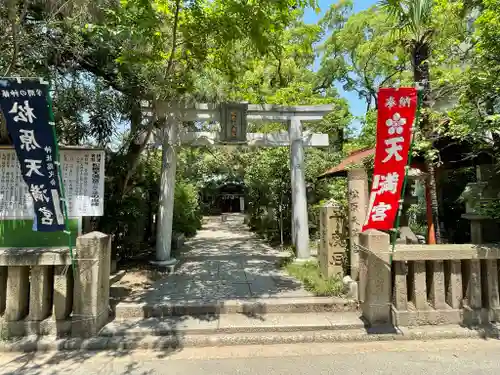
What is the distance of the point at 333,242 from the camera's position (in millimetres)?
5684

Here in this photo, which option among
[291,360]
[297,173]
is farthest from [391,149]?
[297,173]

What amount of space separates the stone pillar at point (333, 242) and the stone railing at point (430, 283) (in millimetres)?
Result: 1116

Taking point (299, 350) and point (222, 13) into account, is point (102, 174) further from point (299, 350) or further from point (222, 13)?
point (299, 350)

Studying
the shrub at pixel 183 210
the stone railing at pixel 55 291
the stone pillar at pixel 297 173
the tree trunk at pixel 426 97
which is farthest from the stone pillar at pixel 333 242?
the shrub at pixel 183 210

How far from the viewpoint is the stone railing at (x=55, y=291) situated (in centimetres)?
403

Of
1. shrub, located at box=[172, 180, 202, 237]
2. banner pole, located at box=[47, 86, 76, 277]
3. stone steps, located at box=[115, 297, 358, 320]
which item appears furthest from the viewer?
shrub, located at box=[172, 180, 202, 237]

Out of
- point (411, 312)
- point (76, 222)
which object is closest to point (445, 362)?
point (411, 312)

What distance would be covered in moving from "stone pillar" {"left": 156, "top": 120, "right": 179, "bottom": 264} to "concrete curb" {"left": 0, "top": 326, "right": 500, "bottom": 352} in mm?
3055

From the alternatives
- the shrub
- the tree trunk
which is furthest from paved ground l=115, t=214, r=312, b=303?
the tree trunk

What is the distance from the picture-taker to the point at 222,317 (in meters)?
4.62

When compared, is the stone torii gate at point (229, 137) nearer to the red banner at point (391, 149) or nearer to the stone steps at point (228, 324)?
the stone steps at point (228, 324)

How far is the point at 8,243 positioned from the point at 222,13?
199 inches

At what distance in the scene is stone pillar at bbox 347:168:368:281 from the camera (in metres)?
5.22

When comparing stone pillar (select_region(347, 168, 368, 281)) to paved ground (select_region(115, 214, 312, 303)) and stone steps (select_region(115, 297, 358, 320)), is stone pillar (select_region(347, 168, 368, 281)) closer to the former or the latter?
stone steps (select_region(115, 297, 358, 320))
